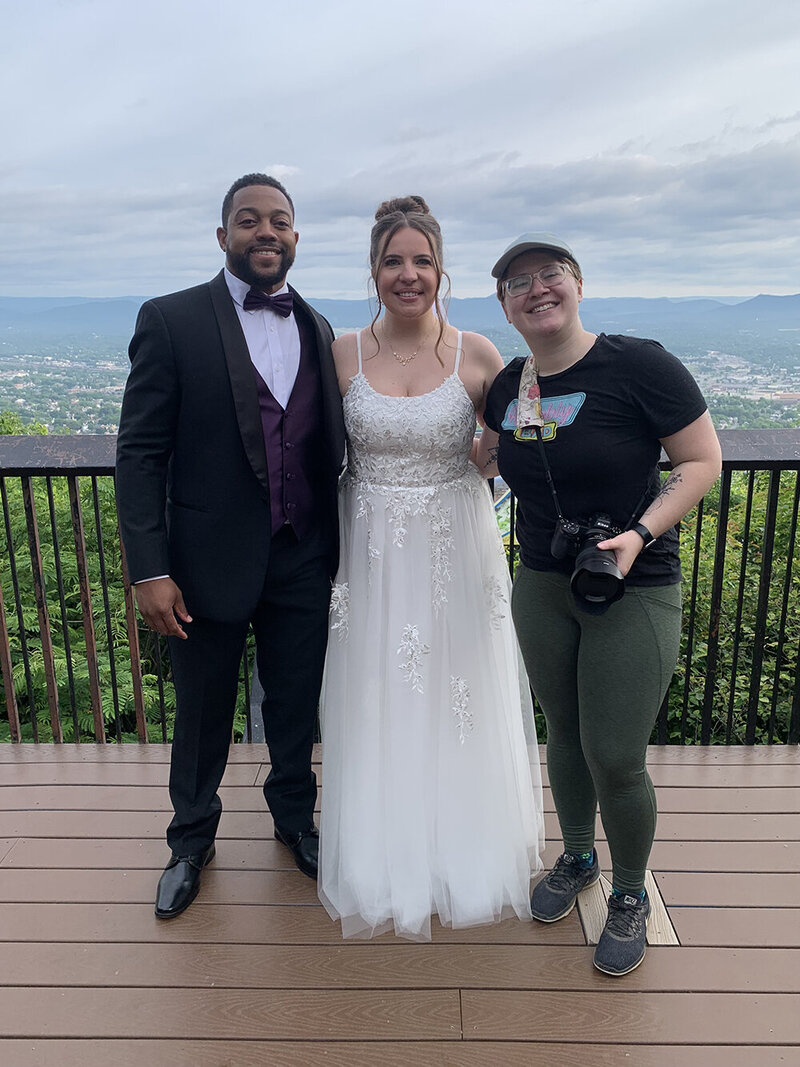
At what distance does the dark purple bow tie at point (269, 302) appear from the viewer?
1.78 m

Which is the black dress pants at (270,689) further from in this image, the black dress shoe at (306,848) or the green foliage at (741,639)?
the green foliage at (741,639)

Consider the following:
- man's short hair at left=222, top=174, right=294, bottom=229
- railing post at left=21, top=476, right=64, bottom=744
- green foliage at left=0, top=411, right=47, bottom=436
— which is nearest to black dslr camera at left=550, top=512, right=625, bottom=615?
man's short hair at left=222, top=174, right=294, bottom=229

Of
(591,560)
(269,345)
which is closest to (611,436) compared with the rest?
(591,560)

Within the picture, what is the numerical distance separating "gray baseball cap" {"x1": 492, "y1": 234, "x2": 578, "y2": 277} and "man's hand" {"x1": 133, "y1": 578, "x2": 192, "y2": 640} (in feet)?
3.59

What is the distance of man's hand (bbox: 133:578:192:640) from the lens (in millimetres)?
1770

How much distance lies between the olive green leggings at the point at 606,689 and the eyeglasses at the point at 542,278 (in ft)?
2.07

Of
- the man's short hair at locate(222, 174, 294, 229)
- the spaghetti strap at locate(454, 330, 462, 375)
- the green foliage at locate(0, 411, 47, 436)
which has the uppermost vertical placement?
the man's short hair at locate(222, 174, 294, 229)

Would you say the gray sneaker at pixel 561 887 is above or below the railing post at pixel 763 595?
below

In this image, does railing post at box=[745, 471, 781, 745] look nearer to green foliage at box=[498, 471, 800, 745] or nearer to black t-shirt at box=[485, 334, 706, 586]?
green foliage at box=[498, 471, 800, 745]

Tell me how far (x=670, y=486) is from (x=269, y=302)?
3.46 feet

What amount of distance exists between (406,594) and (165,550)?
0.61 m

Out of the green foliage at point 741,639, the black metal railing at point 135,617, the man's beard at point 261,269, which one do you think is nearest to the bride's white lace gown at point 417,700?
the man's beard at point 261,269

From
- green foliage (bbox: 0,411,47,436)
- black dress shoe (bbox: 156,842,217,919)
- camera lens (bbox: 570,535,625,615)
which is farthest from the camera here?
green foliage (bbox: 0,411,47,436)

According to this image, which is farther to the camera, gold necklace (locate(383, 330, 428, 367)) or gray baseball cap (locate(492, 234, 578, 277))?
gold necklace (locate(383, 330, 428, 367))
